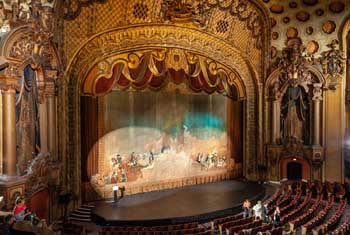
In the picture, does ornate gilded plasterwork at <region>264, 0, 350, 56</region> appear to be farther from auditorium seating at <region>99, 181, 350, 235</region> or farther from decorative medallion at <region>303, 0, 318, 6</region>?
auditorium seating at <region>99, 181, 350, 235</region>


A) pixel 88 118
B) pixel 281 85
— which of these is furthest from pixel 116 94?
pixel 281 85

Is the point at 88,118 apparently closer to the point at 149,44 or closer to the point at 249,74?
the point at 149,44

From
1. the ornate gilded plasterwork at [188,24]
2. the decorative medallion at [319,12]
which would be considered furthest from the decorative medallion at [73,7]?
the decorative medallion at [319,12]

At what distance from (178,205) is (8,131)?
7592mm

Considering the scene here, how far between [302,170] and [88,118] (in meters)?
11.7

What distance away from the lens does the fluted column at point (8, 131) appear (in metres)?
10.1

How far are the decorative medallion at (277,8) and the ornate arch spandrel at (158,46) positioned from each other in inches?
114

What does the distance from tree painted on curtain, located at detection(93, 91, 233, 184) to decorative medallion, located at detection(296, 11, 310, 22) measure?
5.96 m

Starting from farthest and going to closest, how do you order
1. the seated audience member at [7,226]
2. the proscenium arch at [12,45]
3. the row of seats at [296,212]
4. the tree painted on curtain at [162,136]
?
the tree painted on curtain at [162,136]
the row of seats at [296,212]
the proscenium arch at [12,45]
the seated audience member at [7,226]

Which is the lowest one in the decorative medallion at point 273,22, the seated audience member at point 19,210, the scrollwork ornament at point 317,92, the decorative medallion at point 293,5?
the seated audience member at point 19,210

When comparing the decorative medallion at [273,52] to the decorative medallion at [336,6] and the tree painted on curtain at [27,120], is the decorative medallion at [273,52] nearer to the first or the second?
the decorative medallion at [336,6]

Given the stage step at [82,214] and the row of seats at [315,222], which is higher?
the row of seats at [315,222]

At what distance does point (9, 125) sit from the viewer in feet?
33.5

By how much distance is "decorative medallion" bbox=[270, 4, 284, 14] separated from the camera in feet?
63.4
